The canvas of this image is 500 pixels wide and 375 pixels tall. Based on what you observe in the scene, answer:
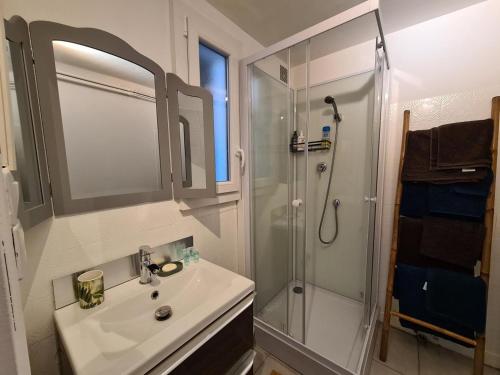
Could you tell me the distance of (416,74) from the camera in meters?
1.50

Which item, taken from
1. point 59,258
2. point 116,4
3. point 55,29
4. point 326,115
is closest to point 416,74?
point 326,115

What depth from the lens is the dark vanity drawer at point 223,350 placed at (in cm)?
73

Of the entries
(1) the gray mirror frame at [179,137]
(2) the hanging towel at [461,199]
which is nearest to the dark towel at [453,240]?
→ (2) the hanging towel at [461,199]

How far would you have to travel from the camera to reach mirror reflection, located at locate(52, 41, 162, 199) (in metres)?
0.83

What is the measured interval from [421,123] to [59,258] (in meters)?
2.19

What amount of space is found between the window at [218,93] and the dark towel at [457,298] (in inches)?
58.6

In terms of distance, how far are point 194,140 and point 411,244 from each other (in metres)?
1.62

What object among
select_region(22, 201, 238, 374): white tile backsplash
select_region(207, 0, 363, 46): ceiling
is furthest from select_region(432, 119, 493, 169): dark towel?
select_region(22, 201, 238, 374): white tile backsplash

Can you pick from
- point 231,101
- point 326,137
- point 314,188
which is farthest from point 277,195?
point 231,101

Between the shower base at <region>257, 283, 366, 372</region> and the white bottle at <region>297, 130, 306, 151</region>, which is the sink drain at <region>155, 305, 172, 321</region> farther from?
the white bottle at <region>297, 130, 306, 151</region>

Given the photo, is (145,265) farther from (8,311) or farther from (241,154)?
(241,154)

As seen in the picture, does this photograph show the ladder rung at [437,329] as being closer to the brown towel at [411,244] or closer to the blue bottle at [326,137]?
the brown towel at [411,244]

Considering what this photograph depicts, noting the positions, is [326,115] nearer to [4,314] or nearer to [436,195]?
[436,195]

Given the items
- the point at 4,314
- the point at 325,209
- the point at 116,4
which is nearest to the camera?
the point at 4,314
